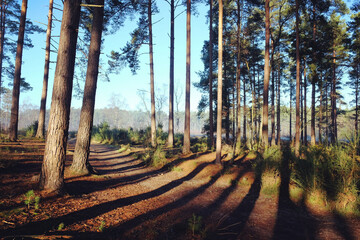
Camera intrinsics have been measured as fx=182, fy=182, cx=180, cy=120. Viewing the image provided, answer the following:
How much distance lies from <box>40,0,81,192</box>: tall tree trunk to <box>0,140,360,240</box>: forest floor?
0.37 m

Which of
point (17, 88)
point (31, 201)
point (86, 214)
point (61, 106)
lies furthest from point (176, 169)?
point (17, 88)

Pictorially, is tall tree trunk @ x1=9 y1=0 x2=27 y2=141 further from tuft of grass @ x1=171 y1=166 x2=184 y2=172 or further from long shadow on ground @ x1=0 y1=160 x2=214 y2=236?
long shadow on ground @ x1=0 y1=160 x2=214 y2=236

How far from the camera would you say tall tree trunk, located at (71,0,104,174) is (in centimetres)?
574

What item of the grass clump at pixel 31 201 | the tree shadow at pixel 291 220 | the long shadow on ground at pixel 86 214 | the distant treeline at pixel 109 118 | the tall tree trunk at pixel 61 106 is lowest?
the tree shadow at pixel 291 220

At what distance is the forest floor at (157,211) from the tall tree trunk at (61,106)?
37 cm

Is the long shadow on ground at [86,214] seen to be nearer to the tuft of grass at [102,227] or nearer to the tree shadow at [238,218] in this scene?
the tuft of grass at [102,227]

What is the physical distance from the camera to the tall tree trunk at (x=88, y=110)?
5.74 metres

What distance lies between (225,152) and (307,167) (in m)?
5.53

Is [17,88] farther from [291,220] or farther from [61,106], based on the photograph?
Result: [291,220]

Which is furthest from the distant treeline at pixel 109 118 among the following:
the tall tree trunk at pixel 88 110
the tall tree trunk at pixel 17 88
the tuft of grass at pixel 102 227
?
the tuft of grass at pixel 102 227

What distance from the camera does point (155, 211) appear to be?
372 cm

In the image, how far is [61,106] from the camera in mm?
3969

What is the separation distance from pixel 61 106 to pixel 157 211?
10.0 feet

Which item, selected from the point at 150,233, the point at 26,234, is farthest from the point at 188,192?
the point at 26,234
